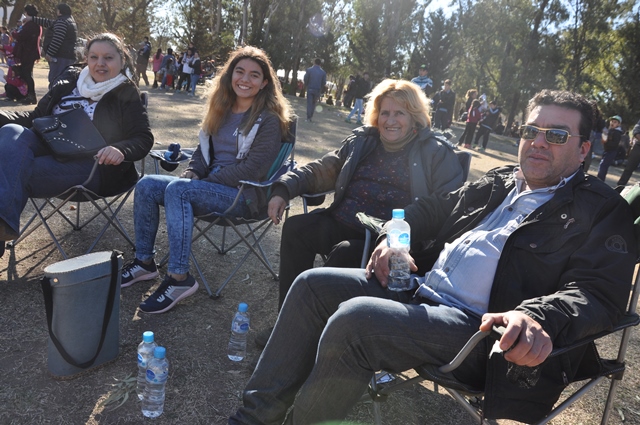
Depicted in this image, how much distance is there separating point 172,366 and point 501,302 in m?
1.53

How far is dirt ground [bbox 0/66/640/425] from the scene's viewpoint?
2.01 meters

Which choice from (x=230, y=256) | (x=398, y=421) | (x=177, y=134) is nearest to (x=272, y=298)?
(x=230, y=256)

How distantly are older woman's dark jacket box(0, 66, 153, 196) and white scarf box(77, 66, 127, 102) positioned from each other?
0.09 ft

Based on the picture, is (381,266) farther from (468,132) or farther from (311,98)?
(468,132)

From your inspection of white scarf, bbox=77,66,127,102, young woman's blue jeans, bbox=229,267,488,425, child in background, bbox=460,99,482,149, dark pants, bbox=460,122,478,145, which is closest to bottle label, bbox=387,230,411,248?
young woman's blue jeans, bbox=229,267,488,425

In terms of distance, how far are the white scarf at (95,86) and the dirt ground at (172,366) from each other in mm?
1068

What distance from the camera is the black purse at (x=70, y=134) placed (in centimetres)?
296

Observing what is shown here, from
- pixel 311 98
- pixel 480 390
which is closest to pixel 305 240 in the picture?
pixel 480 390

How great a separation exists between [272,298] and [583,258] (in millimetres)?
2036

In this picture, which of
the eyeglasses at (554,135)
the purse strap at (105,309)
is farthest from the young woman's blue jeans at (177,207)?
the eyeglasses at (554,135)

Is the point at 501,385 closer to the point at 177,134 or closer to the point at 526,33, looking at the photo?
the point at 177,134

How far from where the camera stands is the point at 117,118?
327 centimetres

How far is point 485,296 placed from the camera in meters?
1.76

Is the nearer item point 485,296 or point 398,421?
point 485,296
